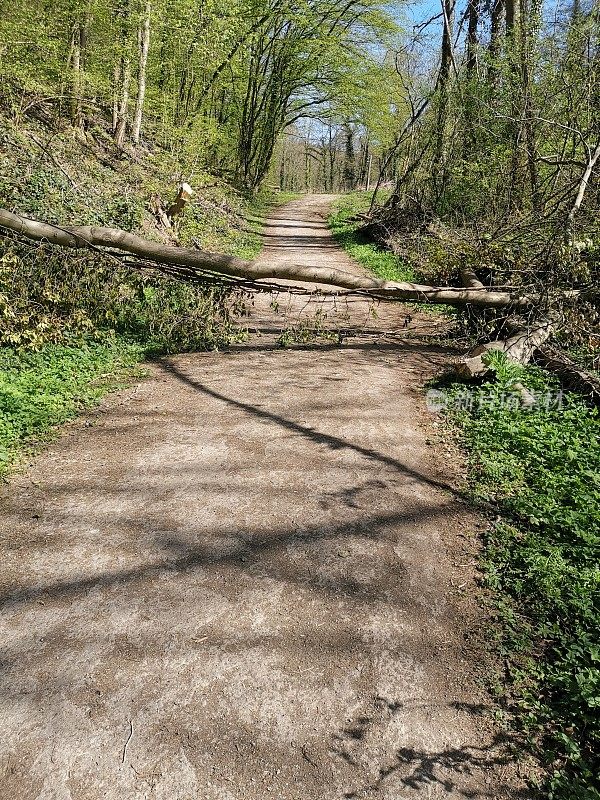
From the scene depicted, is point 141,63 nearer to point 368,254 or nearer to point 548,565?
point 368,254

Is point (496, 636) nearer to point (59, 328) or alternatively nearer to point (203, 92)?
point (59, 328)

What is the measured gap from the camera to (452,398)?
5.66 meters

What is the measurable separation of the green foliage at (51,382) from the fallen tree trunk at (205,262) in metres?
1.22

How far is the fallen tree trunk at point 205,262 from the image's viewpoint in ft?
21.5

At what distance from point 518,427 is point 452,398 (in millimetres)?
998

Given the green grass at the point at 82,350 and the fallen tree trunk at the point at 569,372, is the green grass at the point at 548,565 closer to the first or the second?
the fallen tree trunk at the point at 569,372

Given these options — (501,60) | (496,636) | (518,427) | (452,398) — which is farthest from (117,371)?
(501,60)

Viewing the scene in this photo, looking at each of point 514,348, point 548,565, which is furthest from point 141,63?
point 548,565

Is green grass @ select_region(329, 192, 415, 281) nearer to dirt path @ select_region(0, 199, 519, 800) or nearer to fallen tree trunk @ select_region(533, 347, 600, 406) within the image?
fallen tree trunk @ select_region(533, 347, 600, 406)

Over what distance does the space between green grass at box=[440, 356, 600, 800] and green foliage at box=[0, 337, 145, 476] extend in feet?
12.0

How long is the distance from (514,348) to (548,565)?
12.0 feet

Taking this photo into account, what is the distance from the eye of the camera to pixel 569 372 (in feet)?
19.2

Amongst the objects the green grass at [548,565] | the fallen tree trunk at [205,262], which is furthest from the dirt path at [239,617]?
the fallen tree trunk at [205,262]

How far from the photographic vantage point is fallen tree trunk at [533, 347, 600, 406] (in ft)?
17.9
